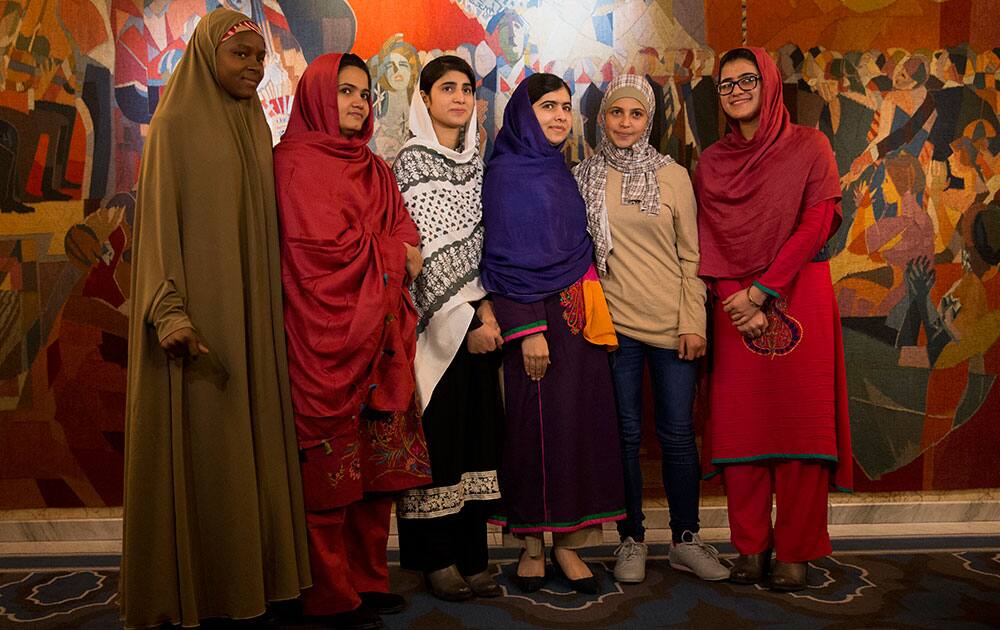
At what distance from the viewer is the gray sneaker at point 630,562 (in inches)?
103

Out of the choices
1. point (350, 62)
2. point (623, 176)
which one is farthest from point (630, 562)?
point (350, 62)

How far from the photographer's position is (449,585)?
8.11 ft

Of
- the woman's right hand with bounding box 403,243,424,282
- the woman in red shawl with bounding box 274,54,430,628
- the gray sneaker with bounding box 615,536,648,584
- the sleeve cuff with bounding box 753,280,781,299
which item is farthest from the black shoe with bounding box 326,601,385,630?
the sleeve cuff with bounding box 753,280,781,299

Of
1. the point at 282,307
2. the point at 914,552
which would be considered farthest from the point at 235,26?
the point at 914,552

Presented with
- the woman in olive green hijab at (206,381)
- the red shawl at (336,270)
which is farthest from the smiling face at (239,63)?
the red shawl at (336,270)

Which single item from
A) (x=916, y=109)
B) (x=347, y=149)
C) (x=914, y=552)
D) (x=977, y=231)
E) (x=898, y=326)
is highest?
(x=916, y=109)

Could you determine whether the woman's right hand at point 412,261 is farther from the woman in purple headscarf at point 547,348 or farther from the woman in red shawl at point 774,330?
the woman in red shawl at point 774,330

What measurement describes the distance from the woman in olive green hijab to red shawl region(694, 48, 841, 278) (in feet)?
4.73

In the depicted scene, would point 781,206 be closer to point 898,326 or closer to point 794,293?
point 794,293

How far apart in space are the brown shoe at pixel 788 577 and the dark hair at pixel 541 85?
168 cm

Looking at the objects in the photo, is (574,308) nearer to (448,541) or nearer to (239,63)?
(448,541)

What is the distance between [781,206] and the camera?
8.39 ft

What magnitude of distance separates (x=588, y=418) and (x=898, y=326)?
1508 millimetres

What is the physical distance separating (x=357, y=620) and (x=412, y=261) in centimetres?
102
